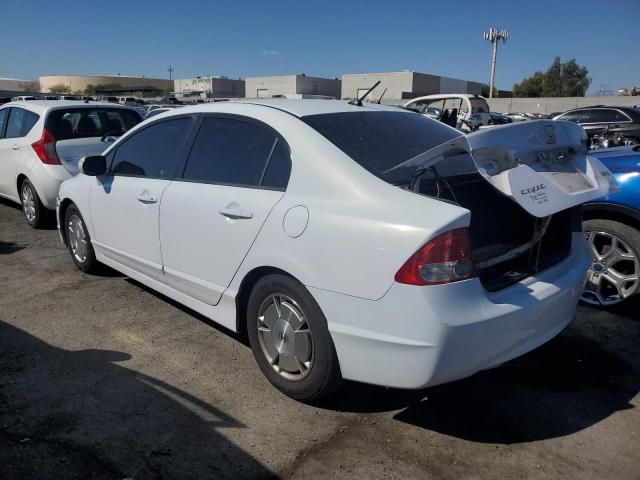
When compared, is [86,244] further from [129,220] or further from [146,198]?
[146,198]

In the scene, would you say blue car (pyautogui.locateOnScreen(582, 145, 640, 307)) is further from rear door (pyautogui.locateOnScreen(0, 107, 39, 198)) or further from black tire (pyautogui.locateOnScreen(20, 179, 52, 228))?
rear door (pyautogui.locateOnScreen(0, 107, 39, 198))

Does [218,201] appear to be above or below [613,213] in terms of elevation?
above

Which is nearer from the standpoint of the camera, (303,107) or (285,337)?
(285,337)

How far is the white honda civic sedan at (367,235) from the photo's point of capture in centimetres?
239

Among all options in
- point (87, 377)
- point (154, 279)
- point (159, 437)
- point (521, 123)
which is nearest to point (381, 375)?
point (159, 437)

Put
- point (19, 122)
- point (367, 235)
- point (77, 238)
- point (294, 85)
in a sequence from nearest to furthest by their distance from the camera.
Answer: point (367, 235), point (77, 238), point (19, 122), point (294, 85)

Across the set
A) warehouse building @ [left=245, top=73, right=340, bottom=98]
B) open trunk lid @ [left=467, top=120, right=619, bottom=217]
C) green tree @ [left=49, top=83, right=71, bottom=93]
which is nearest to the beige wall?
green tree @ [left=49, top=83, right=71, bottom=93]

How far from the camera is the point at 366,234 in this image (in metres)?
2.47

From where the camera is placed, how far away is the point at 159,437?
2.70 m

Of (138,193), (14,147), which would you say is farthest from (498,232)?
(14,147)

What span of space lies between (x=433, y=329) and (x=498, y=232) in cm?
90

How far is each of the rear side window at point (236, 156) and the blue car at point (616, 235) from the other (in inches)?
106

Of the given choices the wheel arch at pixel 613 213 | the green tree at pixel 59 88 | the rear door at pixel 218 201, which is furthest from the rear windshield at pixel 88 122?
the green tree at pixel 59 88

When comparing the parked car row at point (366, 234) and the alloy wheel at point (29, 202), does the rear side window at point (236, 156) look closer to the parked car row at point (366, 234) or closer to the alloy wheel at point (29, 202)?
the parked car row at point (366, 234)
